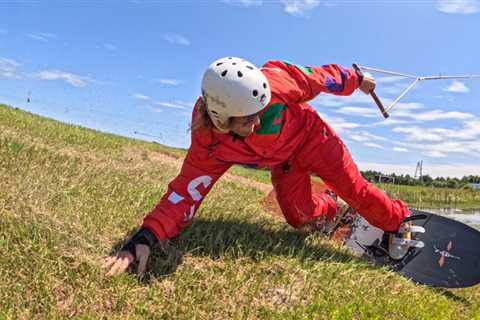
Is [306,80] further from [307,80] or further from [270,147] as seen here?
[270,147]

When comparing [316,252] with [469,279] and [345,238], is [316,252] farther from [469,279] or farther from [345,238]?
[469,279]

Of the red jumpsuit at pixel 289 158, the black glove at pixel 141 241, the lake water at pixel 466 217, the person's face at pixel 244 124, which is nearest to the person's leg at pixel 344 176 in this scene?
the red jumpsuit at pixel 289 158

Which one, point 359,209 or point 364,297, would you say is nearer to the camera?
point 364,297

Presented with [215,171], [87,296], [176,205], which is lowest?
[87,296]

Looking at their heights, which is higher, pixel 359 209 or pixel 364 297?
pixel 359 209

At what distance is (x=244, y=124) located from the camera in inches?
127

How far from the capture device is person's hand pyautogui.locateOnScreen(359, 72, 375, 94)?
163 inches

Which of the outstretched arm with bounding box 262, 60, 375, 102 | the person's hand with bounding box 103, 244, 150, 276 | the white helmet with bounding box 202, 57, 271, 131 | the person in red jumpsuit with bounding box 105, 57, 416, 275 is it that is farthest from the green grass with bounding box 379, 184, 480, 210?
the person's hand with bounding box 103, 244, 150, 276

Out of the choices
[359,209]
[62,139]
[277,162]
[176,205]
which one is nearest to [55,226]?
[176,205]

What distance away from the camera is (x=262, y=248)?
3.65 metres

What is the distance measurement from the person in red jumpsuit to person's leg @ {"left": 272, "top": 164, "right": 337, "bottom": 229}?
0.03ft

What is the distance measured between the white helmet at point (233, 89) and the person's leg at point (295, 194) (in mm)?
1247

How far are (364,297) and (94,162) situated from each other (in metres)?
3.93

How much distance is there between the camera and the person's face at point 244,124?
125 inches
